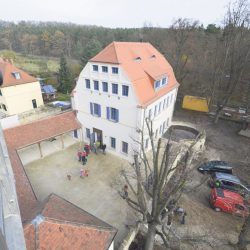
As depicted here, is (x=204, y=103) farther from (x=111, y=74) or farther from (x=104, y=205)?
(x=104, y=205)

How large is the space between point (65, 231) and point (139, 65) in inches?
660

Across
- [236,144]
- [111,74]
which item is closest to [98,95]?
[111,74]

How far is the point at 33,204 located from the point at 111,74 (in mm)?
12555

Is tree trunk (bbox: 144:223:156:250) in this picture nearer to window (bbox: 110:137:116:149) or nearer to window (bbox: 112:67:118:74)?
window (bbox: 110:137:116:149)

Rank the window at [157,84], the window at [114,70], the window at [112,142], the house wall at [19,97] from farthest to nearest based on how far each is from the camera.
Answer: the house wall at [19,97]
the window at [112,142]
the window at [157,84]
the window at [114,70]

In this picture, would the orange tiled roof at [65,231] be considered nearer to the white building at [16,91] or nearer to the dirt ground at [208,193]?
the dirt ground at [208,193]

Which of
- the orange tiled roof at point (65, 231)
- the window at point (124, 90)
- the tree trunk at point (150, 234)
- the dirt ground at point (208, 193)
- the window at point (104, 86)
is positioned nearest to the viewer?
the orange tiled roof at point (65, 231)

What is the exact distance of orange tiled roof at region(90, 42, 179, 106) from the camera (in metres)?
18.4

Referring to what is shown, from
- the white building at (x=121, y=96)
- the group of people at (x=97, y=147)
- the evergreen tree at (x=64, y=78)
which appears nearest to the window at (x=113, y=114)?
the white building at (x=121, y=96)

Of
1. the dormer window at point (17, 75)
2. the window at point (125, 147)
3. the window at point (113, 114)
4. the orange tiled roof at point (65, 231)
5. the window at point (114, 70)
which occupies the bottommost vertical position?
Answer: the window at point (125, 147)

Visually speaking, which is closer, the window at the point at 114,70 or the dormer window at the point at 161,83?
the window at the point at 114,70

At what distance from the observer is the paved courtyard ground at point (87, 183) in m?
15.1

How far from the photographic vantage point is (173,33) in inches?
1458

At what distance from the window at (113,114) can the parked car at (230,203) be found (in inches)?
441
